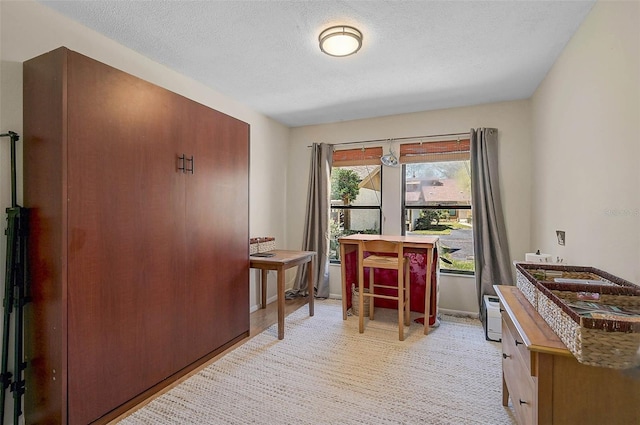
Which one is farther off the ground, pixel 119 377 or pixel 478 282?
pixel 478 282

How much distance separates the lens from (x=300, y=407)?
6.12ft

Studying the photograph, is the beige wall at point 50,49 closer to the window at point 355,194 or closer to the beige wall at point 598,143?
the window at point 355,194

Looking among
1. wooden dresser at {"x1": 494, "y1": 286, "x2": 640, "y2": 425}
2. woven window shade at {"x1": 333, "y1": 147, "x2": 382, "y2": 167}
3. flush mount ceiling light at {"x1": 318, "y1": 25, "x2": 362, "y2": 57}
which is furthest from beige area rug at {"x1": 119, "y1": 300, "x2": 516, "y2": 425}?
flush mount ceiling light at {"x1": 318, "y1": 25, "x2": 362, "y2": 57}

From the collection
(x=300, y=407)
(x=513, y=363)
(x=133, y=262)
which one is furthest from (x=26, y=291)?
(x=513, y=363)

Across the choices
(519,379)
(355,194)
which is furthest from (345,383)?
(355,194)

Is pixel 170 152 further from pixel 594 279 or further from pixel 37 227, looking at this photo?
pixel 594 279

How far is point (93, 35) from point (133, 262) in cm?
159

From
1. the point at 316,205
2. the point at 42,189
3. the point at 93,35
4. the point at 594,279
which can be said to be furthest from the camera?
the point at 316,205

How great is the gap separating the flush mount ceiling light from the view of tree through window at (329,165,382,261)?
2.01m

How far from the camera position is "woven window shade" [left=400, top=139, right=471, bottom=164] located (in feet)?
11.5

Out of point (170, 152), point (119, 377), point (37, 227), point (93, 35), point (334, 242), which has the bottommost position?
point (119, 377)

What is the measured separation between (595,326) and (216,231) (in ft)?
7.64

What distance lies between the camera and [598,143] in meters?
1.74

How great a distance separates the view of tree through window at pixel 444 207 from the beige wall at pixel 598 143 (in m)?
1.03
